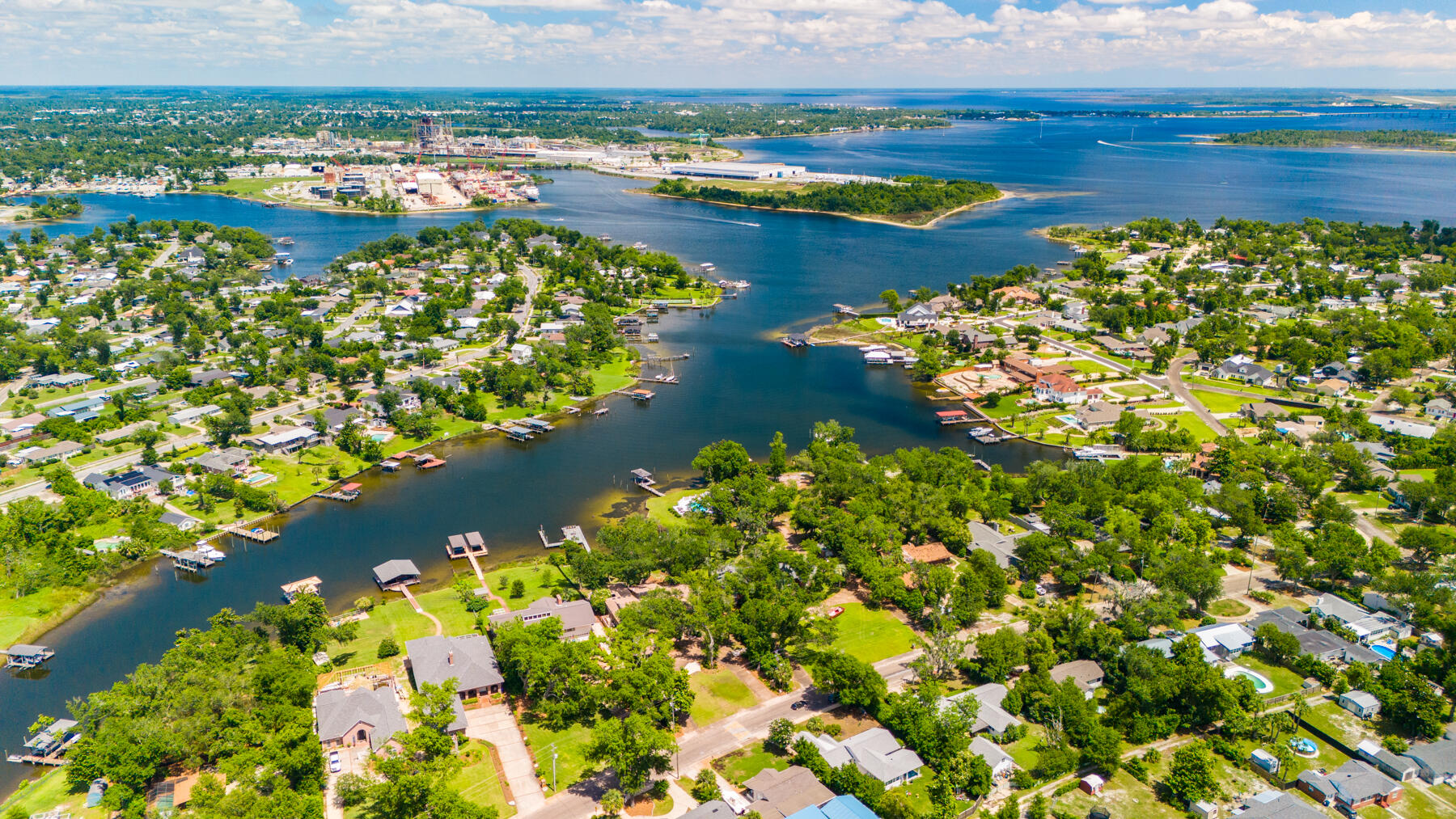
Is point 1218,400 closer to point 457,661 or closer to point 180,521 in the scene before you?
point 457,661

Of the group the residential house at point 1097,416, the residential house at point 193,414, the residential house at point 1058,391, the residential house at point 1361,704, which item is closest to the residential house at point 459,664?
the residential house at point 1361,704

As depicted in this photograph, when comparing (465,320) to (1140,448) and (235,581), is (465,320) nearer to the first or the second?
(235,581)

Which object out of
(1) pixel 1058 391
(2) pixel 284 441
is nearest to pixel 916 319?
(1) pixel 1058 391

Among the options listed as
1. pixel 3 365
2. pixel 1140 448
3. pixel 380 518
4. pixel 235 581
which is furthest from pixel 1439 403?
pixel 3 365

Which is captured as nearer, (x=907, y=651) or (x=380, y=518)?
(x=907, y=651)

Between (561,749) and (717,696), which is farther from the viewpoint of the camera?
(717,696)

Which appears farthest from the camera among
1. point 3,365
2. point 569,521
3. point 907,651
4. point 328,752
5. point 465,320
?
point 465,320

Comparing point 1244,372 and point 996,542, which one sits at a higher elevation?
point 1244,372
